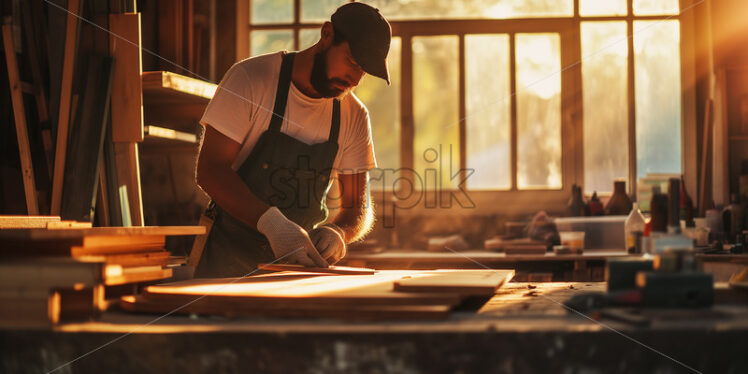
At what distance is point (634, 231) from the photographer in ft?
11.2

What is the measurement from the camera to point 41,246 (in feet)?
3.06

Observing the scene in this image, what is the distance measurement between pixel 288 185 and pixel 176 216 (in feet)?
7.10

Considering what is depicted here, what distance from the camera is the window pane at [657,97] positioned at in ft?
14.4

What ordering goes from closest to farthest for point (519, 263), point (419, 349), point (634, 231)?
point (419, 349), point (634, 231), point (519, 263)

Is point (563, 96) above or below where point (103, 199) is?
above

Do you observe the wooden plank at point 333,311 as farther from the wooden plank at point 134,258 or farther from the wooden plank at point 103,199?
the wooden plank at point 103,199

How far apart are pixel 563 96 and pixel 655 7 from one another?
88cm

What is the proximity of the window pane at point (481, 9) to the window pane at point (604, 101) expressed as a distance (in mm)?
235

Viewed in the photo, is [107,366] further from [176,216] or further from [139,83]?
[176,216]

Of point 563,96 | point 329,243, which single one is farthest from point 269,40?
point 329,243

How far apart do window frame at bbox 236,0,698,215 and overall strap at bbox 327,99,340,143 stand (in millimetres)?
2006

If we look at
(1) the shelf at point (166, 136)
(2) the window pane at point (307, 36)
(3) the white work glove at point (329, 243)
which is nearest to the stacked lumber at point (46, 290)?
(3) the white work glove at point (329, 243)

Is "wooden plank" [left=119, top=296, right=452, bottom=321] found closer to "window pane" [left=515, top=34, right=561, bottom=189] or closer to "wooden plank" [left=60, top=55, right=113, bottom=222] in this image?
"wooden plank" [left=60, top=55, right=113, bottom=222]

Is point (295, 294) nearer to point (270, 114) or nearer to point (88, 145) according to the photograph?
point (270, 114)
